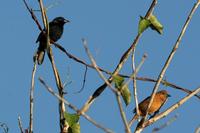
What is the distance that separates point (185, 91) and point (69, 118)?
84 centimetres

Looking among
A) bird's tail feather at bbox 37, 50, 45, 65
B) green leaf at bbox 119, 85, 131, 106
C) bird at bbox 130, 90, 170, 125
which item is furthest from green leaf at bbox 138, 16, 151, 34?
bird's tail feather at bbox 37, 50, 45, 65

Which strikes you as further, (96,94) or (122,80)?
→ (96,94)

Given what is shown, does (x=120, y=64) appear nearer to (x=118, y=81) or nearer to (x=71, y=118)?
(x=118, y=81)

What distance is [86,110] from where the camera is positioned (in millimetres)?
3840

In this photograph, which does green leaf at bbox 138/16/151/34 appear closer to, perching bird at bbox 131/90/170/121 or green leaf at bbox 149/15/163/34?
green leaf at bbox 149/15/163/34

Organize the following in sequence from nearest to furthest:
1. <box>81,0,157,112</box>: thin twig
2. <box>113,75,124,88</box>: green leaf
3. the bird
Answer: <box>113,75,124,88</box>: green leaf → <box>81,0,157,112</box>: thin twig → the bird

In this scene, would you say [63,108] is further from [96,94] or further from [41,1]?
[41,1]

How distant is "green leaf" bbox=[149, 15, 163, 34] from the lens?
4168 millimetres

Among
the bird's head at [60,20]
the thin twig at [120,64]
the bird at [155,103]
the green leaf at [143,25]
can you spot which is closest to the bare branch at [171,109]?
the thin twig at [120,64]

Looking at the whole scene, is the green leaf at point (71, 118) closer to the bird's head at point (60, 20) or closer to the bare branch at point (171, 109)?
the bare branch at point (171, 109)

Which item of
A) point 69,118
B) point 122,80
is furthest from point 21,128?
point 122,80

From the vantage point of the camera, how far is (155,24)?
420 centimetres

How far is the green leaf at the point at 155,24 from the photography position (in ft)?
13.7

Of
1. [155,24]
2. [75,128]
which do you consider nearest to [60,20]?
[155,24]
